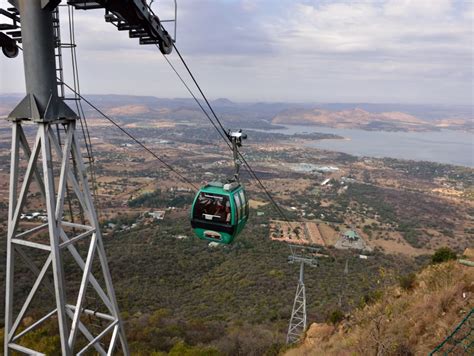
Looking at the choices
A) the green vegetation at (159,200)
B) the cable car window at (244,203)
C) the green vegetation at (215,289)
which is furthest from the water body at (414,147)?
the cable car window at (244,203)

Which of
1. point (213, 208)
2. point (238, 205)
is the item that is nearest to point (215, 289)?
point (213, 208)

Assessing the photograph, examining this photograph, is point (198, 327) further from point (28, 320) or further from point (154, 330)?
point (28, 320)

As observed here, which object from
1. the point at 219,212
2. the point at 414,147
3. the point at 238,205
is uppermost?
the point at 238,205

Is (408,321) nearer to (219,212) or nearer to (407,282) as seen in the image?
(407,282)

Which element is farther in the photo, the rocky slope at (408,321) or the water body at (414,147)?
the water body at (414,147)

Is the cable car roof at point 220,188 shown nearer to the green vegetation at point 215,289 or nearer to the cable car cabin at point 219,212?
the cable car cabin at point 219,212

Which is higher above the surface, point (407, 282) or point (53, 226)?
point (53, 226)

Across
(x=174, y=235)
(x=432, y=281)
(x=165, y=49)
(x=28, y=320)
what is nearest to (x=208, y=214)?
(x=165, y=49)
